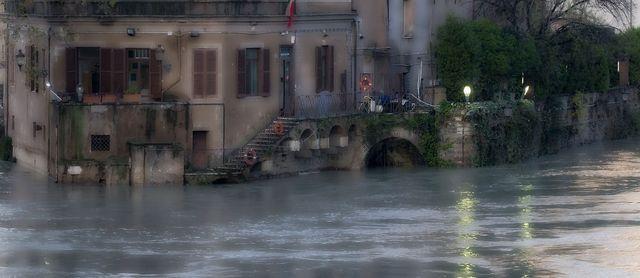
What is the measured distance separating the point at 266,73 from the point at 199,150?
148 inches

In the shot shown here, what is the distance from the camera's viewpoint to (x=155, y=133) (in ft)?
218

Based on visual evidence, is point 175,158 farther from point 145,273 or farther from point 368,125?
point 145,273

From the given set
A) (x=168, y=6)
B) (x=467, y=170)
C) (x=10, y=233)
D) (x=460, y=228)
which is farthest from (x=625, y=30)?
(x=10, y=233)

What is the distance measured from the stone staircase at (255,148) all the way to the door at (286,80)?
82cm

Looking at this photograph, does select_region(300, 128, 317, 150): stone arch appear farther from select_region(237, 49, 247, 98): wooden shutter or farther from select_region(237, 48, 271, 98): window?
select_region(237, 49, 247, 98): wooden shutter

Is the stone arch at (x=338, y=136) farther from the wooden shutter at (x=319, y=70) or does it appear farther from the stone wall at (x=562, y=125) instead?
the stone wall at (x=562, y=125)

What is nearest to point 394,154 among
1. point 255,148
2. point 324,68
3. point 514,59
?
point 324,68

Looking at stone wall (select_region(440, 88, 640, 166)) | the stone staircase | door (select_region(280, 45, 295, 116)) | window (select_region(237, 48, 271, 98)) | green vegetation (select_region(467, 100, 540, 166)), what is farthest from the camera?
green vegetation (select_region(467, 100, 540, 166))

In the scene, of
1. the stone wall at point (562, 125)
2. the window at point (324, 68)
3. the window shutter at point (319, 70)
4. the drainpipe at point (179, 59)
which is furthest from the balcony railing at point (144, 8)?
the stone wall at point (562, 125)

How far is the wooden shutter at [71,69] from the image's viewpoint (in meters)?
67.4

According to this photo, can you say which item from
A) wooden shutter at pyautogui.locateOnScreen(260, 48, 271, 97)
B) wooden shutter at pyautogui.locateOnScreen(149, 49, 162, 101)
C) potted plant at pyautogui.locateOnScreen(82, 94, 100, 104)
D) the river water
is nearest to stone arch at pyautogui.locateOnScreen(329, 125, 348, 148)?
the river water

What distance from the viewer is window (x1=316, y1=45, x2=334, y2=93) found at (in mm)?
71188

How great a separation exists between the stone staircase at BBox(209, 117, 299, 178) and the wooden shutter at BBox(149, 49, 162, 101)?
10.8ft

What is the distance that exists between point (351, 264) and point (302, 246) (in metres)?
3.31
